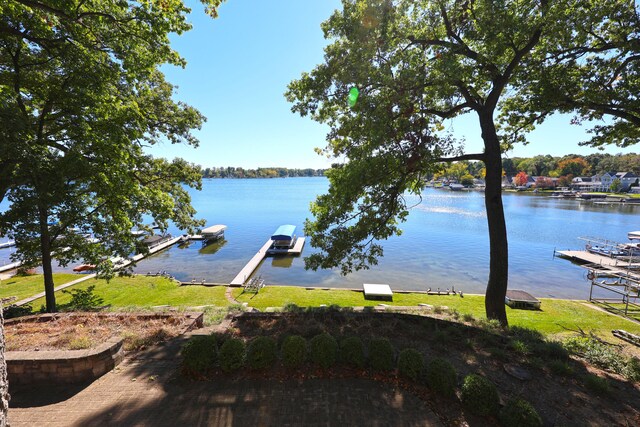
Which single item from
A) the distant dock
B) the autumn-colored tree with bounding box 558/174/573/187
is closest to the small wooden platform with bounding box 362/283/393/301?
the distant dock

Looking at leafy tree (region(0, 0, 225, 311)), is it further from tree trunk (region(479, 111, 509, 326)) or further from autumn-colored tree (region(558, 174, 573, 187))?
autumn-colored tree (region(558, 174, 573, 187))

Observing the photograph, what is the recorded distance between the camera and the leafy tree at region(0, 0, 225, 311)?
796 centimetres

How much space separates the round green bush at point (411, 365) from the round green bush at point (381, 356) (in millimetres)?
258

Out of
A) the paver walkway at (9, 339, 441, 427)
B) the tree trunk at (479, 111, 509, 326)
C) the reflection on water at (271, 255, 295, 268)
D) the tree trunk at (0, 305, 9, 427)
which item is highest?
the tree trunk at (479, 111, 509, 326)

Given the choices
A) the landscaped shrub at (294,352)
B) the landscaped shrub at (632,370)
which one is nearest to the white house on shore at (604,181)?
the landscaped shrub at (632,370)

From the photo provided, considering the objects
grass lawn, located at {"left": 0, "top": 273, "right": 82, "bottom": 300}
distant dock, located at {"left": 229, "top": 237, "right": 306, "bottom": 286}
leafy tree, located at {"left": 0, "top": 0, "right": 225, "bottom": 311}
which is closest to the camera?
leafy tree, located at {"left": 0, "top": 0, "right": 225, "bottom": 311}

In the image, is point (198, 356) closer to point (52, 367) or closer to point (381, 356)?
point (52, 367)

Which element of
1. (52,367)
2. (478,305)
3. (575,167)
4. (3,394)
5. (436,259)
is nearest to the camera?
(3,394)

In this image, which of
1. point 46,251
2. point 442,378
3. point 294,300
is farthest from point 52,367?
point 294,300

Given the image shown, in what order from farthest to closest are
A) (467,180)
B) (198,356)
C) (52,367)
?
1. (467,180)
2. (198,356)
3. (52,367)

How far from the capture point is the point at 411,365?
19.5 feet

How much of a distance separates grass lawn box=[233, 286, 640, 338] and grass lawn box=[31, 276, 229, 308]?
1.92 meters

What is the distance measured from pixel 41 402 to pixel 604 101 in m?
17.5

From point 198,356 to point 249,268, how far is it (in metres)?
20.1
